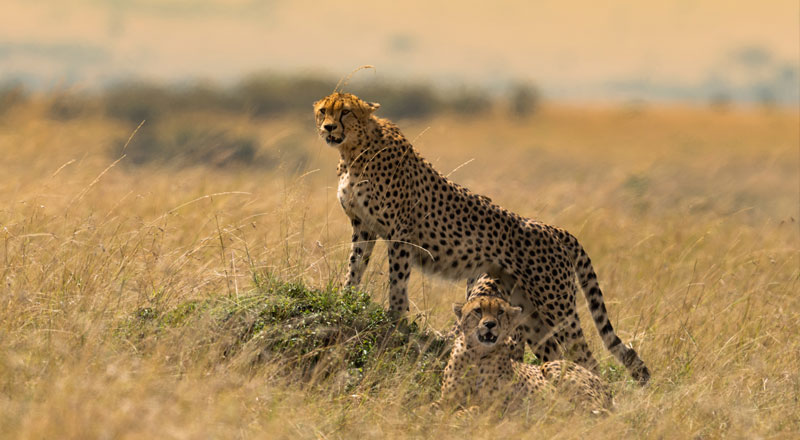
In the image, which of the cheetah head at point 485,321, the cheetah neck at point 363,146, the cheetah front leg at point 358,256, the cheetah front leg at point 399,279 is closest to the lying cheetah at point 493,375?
the cheetah head at point 485,321

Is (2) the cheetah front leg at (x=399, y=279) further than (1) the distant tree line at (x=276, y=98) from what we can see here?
No

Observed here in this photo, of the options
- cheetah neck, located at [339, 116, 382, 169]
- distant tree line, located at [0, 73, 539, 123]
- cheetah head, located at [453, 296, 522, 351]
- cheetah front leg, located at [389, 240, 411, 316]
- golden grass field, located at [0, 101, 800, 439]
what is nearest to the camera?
golden grass field, located at [0, 101, 800, 439]

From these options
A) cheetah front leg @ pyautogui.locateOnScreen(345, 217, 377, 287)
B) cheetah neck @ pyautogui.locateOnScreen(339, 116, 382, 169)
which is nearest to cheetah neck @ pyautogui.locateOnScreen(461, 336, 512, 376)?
cheetah front leg @ pyautogui.locateOnScreen(345, 217, 377, 287)

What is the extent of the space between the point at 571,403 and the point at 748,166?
57.2 feet

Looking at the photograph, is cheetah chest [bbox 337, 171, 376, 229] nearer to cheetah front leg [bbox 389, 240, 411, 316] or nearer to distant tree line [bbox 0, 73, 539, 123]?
cheetah front leg [bbox 389, 240, 411, 316]

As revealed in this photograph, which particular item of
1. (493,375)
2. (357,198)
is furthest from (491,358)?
(357,198)

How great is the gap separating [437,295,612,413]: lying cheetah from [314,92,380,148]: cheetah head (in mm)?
1253

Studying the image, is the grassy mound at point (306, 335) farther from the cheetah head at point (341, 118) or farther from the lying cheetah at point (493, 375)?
the cheetah head at point (341, 118)

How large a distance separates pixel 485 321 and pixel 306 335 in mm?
933

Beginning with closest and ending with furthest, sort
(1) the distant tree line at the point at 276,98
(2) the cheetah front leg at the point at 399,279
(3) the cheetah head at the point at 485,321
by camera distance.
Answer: (3) the cheetah head at the point at 485,321 < (2) the cheetah front leg at the point at 399,279 < (1) the distant tree line at the point at 276,98

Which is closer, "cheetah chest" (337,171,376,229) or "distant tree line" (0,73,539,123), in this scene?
"cheetah chest" (337,171,376,229)

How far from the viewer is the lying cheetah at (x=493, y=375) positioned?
4.40m

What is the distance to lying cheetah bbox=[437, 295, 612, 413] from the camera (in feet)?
14.4

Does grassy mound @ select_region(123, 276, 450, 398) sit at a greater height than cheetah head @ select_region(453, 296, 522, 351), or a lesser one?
lesser
